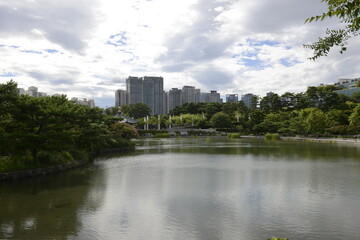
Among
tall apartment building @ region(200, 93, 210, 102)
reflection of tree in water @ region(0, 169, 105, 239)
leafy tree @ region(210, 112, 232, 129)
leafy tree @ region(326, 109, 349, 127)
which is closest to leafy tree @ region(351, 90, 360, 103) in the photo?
leafy tree @ region(326, 109, 349, 127)

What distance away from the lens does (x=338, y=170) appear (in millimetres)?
14742

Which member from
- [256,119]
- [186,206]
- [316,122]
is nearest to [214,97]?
[256,119]

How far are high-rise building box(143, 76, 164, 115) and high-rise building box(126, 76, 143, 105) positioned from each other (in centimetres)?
165

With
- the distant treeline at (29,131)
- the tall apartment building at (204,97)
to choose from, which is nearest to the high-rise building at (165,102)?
the tall apartment building at (204,97)

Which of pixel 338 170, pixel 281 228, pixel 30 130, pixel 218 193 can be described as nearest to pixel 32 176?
pixel 30 130

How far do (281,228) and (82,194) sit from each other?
274 inches

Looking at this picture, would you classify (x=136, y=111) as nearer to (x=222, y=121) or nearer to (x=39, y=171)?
(x=222, y=121)

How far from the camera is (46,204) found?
926cm

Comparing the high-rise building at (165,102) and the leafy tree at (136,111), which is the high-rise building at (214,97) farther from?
the leafy tree at (136,111)

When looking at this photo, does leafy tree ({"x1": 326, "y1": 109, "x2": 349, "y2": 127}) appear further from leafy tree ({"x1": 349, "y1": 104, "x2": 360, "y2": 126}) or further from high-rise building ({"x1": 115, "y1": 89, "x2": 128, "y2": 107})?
high-rise building ({"x1": 115, "y1": 89, "x2": 128, "y2": 107})

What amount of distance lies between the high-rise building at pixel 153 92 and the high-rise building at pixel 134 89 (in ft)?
5.41

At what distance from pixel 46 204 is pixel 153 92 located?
11488 centimetres

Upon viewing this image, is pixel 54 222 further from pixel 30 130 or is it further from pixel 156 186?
pixel 30 130

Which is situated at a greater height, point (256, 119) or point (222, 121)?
point (256, 119)
